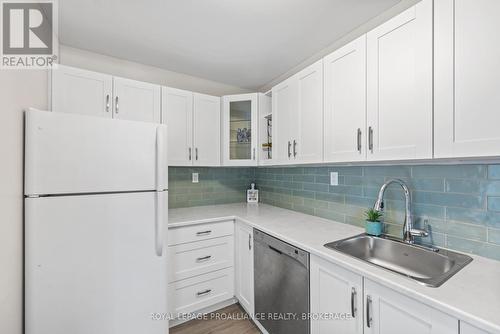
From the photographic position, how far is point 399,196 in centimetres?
142

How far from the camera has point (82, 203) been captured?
1224mm

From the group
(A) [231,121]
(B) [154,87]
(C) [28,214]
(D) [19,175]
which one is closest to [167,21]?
(B) [154,87]

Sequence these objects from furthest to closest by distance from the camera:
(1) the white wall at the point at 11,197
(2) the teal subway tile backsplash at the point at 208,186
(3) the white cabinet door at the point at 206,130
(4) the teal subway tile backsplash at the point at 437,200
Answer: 1. (2) the teal subway tile backsplash at the point at 208,186
2. (3) the white cabinet door at the point at 206,130
3. (4) the teal subway tile backsplash at the point at 437,200
4. (1) the white wall at the point at 11,197

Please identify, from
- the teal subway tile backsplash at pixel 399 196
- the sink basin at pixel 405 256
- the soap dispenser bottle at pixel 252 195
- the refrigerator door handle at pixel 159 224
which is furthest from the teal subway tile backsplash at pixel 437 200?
the refrigerator door handle at pixel 159 224

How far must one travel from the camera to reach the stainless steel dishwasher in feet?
4.28

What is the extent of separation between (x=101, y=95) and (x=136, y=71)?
61 centimetres

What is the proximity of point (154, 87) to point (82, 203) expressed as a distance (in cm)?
126

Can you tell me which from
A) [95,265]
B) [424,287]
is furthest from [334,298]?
[95,265]

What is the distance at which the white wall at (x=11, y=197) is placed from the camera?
36.9 inches

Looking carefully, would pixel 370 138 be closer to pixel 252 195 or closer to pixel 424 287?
pixel 424 287

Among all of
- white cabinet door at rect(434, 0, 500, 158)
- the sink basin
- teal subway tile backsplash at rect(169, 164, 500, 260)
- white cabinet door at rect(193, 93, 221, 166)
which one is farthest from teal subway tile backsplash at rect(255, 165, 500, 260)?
white cabinet door at rect(193, 93, 221, 166)

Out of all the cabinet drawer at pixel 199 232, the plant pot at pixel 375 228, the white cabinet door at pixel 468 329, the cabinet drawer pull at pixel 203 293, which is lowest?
the cabinet drawer pull at pixel 203 293

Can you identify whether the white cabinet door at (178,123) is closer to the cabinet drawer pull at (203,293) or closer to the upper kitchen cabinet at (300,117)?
the upper kitchen cabinet at (300,117)

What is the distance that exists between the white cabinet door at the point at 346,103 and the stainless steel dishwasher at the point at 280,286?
0.71m
